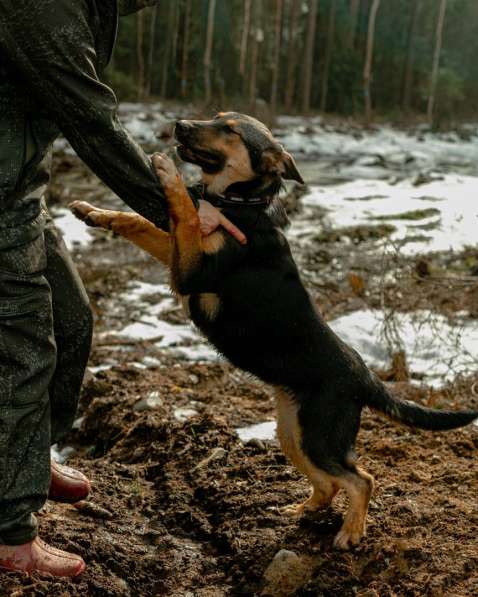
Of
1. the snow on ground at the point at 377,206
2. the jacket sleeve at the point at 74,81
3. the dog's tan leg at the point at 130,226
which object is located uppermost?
the jacket sleeve at the point at 74,81

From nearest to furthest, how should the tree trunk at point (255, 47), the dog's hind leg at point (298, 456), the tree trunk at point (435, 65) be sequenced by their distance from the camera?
the dog's hind leg at point (298, 456)
the tree trunk at point (255, 47)
the tree trunk at point (435, 65)

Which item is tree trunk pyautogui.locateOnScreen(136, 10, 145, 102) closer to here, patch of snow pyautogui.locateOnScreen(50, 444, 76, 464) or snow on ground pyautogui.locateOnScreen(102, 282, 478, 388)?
snow on ground pyautogui.locateOnScreen(102, 282, 478, 388)

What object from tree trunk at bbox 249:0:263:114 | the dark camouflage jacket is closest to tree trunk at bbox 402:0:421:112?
tree trunk at bbox 249:0:263:114

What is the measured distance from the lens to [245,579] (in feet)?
12.3

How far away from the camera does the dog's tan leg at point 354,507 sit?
12.6 feet

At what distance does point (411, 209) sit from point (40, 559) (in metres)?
10.9

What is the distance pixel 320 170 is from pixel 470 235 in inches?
339

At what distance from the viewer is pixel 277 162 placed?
13.5ft

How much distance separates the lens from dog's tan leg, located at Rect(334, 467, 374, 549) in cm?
384

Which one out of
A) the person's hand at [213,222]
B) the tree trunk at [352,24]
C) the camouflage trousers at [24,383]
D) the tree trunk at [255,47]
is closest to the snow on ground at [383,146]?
the tree trunk at [255,47]

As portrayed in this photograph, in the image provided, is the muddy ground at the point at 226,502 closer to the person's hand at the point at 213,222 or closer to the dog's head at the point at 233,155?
the person's hand at the point at 213,222

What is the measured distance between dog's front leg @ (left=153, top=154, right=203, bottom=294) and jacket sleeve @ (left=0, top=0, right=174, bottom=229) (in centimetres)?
6

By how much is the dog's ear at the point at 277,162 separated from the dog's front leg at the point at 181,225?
73 cm

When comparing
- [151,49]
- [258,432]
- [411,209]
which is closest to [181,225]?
[258,432]
